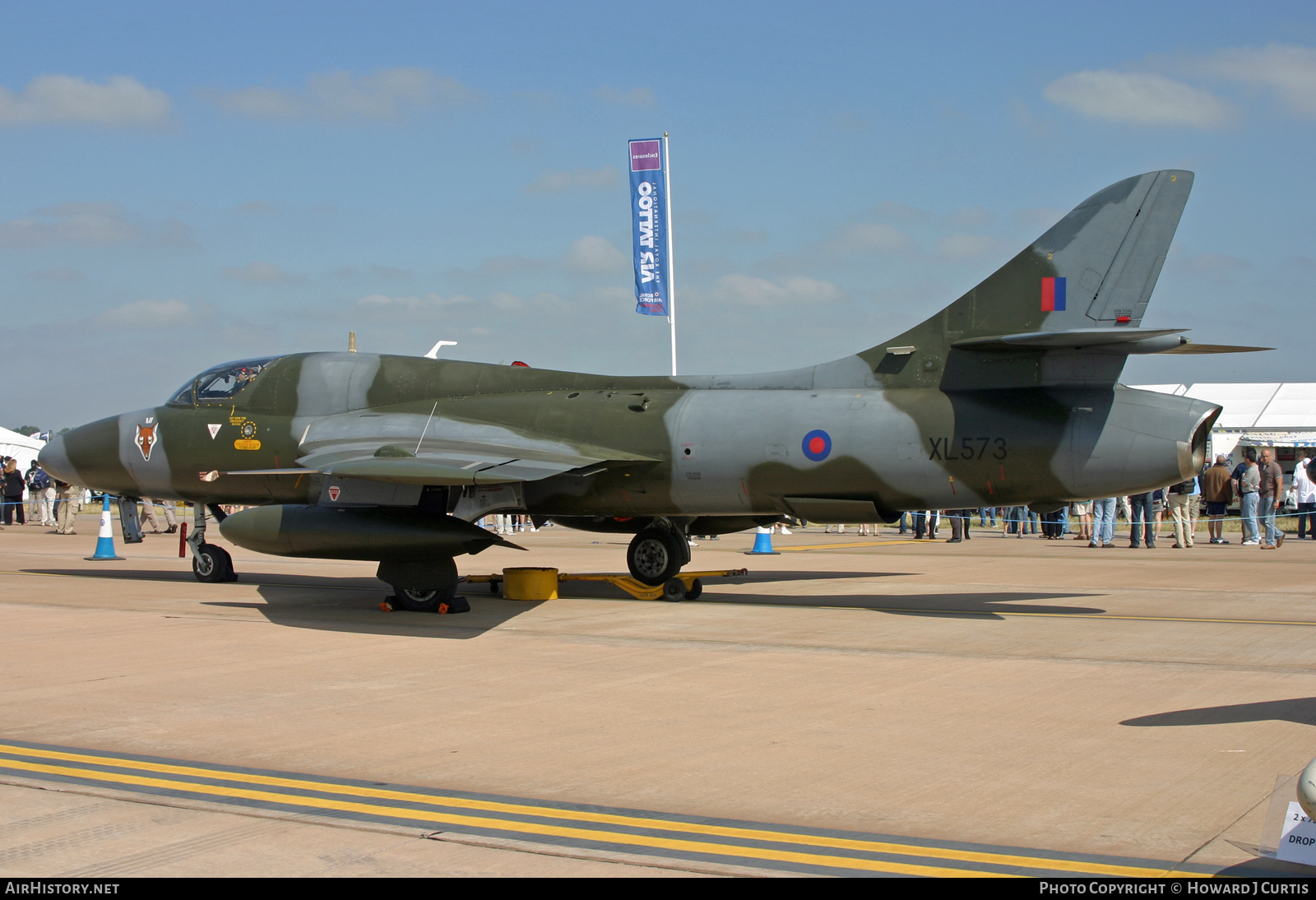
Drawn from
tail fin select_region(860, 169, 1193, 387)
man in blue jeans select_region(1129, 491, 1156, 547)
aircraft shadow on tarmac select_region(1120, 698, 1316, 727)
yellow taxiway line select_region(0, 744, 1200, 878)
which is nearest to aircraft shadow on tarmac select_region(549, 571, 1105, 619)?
tail fin select_region(860, 169, 1193, 387)

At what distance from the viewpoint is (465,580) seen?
49.7 feet

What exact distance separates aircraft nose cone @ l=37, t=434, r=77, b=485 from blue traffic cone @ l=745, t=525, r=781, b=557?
12.0 metres

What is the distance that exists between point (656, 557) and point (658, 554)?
0.20ft

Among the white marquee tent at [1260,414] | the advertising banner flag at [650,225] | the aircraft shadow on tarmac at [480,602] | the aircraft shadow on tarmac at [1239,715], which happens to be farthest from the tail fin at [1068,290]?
the white marquee tent at [1260,414]

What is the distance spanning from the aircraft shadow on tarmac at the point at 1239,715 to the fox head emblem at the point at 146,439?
1291 centimetres

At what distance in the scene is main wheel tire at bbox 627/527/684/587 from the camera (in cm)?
1514

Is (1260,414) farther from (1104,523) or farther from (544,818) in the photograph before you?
(544,818)

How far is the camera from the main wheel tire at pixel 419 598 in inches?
520

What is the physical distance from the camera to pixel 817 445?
1265 cm

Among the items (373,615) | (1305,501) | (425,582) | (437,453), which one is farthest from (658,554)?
(1305,501)

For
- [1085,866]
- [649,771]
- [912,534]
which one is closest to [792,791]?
[649,771]

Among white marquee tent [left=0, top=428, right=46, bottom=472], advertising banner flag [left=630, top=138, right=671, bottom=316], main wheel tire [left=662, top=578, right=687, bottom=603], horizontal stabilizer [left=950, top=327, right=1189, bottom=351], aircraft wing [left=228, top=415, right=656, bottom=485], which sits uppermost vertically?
advertising banner flag [left=630, top=138, right=671, bottom=316]

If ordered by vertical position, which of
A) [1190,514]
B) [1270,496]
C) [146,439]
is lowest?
[1190,514]

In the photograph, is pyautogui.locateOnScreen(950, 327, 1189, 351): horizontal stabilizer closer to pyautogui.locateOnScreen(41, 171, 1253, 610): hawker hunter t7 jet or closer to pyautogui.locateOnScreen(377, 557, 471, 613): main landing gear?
pyautogui.locateOnScreen(41, 171, 1253, 610): hawker hunter t7 jet
